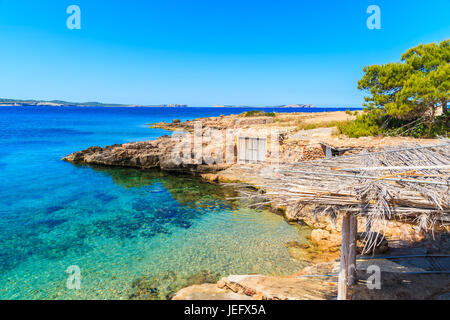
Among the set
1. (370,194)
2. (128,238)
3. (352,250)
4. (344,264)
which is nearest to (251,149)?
(128,238)

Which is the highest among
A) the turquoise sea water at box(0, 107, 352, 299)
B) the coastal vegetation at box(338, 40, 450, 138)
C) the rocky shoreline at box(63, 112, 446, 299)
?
the coastal vegetation at box(338, 40, 450, 138)

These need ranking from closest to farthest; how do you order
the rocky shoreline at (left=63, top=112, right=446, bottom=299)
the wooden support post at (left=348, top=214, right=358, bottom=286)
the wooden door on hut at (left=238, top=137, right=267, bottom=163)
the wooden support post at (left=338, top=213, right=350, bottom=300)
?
the wooden support post at (left=338, top=213, right=350, bottom=300) → the wooden support post at (left=348, top=214, right=358, bottom=286) → the rocky shoreline at (left=63, top=112, right=446, bottom=299) → the wooden door on hut at (left=238, top=137, right=267, bottom=163)

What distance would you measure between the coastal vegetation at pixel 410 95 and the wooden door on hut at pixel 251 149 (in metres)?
5.75

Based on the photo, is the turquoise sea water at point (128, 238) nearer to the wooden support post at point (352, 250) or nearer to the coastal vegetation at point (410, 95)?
the wooden support post at point (352, 250)

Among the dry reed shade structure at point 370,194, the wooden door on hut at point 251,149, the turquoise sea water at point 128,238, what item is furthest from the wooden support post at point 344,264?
the wooden door on hut at point 251,149

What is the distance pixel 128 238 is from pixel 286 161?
11933 millimetres

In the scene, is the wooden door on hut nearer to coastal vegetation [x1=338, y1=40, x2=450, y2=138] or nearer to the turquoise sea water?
the turquoise sea water

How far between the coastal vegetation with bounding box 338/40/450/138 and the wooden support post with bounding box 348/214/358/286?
12.0 m

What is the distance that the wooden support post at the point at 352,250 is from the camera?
5.68 metres

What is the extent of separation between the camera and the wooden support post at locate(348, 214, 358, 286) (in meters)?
5.68

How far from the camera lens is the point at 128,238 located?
1059 centimetres

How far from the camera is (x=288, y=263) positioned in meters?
8.59

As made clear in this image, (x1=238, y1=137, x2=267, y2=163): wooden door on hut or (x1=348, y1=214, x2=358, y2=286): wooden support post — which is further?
(x1=238, y1=137, x2=267, y2=163): wooden door on hut

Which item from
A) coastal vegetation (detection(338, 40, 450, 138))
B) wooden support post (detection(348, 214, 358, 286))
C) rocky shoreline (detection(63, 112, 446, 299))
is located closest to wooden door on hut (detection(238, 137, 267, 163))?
rocky shoreline (detection(63, 112, 446, 299))
